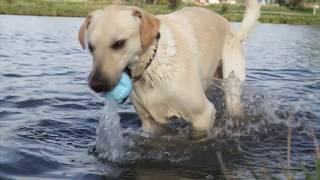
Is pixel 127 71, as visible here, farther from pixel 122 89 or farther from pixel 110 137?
pixel 110 137

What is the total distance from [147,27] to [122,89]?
630mm

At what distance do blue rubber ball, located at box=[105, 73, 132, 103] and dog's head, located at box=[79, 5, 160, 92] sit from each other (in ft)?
0.41

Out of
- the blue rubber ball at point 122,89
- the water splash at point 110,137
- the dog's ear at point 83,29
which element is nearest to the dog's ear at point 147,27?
the blue rubber ball at point 122,89

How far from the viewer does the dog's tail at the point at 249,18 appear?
26.1ft

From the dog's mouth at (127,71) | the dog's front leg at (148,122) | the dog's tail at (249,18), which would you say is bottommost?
the dog's front leg at (148,122)

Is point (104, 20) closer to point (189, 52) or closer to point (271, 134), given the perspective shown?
point (189, 52)

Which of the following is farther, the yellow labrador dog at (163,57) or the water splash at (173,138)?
the water splash at (173,138)

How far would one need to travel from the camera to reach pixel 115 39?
4.96 metres

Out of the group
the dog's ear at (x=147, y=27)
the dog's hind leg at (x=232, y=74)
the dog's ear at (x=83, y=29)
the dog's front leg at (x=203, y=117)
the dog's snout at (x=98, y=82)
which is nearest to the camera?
the dog's snout at (x=98, y=82)

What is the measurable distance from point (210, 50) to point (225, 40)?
2.44 ft

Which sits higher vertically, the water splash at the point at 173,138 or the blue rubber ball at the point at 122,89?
the blue rubber ball at the point at 122,89

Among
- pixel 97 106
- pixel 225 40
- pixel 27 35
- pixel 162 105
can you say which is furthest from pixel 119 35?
pixel 27 35

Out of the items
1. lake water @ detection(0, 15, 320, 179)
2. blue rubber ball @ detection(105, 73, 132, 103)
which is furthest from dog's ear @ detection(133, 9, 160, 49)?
lake water @ detection(0, 15, 320, 179)

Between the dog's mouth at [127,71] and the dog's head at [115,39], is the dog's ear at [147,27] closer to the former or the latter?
the dog's head at [115,39]
